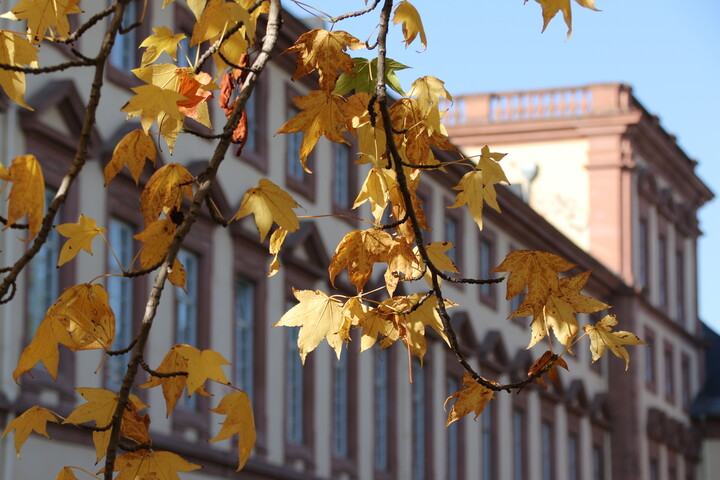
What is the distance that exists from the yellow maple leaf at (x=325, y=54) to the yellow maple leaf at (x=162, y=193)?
352mm

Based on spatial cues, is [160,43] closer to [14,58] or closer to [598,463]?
[14,58]

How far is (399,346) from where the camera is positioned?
87.2ft

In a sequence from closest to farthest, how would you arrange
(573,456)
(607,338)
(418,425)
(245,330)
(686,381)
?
1. (607,338)
2. (245,330)
3. (418,425)
4. (573,456)
5. (686,381)

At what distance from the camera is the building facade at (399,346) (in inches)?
668

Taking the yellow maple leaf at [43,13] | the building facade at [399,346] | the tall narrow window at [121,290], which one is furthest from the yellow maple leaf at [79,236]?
the tall narrow window at [121,290]

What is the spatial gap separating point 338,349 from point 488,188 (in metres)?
0.46

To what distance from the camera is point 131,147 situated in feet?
10.8

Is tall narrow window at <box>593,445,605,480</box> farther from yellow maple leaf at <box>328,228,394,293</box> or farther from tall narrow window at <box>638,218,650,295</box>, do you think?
yellow maple leaf at <box>328,228,394,293</box>

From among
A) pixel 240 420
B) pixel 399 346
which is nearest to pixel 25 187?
pixel 240 420

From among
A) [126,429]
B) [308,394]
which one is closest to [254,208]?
[126,429]

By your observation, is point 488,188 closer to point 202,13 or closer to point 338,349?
point 338,349

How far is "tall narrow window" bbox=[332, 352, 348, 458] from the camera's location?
79.6ft

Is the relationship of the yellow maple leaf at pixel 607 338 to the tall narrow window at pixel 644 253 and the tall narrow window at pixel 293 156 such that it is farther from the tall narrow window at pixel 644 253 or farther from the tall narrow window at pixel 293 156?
the tall narrow window at pixel 644 253

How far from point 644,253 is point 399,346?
1549cm
